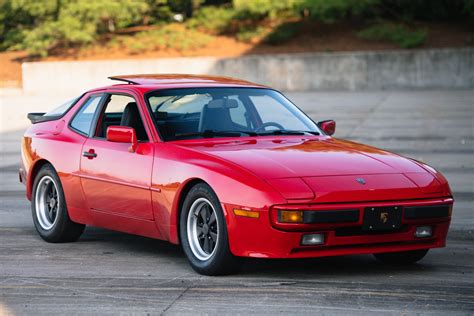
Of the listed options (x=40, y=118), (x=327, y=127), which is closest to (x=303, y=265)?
(x=327, y=127)

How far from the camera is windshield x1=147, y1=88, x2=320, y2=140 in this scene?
8484 mm

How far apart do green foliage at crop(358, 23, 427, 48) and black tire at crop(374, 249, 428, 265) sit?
121ft

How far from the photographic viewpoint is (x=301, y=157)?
777 centimetres

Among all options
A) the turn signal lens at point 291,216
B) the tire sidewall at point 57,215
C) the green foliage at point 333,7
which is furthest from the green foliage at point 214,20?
the turn signal lens at point 291,216

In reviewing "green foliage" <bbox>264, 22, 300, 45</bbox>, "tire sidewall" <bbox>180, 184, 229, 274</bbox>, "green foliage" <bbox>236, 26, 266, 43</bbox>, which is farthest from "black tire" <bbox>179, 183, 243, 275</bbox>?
"green foliage" <bbox>236, 26, 266, 43</bbox>

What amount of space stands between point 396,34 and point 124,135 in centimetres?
3782

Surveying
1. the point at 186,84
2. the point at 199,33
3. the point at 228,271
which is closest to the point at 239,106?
the point at 186,84

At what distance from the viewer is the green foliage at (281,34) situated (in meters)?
46.1

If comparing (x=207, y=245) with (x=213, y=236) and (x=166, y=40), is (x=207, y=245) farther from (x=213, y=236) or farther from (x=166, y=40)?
(x=166, y=40)

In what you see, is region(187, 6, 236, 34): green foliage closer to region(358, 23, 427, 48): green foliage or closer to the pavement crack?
region(358, 23, 427, 48): green foliage

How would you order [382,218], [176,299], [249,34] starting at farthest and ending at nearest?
1. [249,34]
2. [382,218]
3. [176,299]

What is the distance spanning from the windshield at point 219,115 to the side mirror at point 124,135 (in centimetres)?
22

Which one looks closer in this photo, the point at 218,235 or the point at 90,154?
the point at 218,235

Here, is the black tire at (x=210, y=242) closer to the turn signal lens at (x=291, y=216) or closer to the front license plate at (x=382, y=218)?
the turn signal lens at (x=291, y=216)
